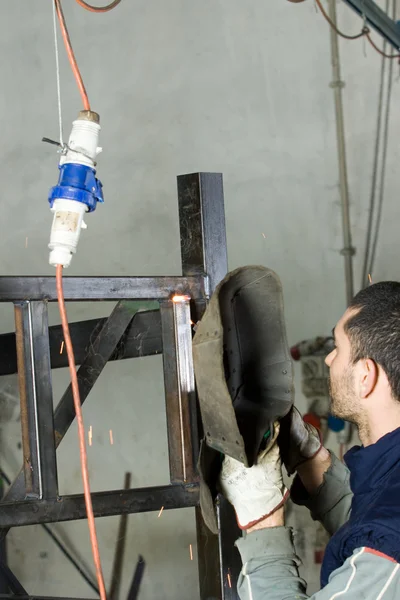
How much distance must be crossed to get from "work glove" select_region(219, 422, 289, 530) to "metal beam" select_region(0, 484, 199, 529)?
0.97ft

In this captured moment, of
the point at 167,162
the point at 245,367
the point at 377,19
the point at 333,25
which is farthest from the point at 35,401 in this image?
the point at 333,25

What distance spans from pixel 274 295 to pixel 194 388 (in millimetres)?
367

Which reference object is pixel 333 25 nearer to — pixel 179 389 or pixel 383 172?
pixel 383 172

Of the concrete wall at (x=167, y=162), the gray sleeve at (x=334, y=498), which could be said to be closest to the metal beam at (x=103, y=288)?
the gray sleeve at (x=334, y=498)

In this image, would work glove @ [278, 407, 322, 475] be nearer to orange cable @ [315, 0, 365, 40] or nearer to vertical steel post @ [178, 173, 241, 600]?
vertical steel post @ [178, 173, 241, 600]

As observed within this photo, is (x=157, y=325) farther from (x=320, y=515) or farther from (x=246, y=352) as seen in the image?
(x=320, y=515)

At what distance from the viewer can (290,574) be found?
1.45 meters

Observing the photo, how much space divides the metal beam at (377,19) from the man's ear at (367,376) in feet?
7.35

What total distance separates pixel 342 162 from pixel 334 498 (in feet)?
8.87

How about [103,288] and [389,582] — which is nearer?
[389,582]

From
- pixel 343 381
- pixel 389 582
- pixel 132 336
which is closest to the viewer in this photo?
pixel 389 582

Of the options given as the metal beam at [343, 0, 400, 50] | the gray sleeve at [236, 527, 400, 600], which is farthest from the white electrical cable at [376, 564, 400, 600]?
the metal beam at [343, 0, 400, 50]

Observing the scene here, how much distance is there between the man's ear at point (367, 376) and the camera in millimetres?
1499

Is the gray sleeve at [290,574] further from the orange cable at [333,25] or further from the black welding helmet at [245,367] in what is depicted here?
the orange cable at [333,25]
